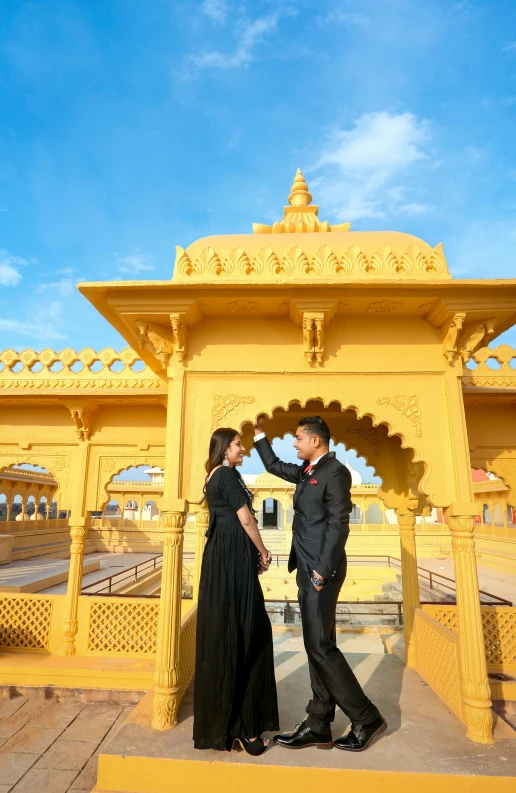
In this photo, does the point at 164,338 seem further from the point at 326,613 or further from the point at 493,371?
the point at 493,371

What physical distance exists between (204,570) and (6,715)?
3.50 m

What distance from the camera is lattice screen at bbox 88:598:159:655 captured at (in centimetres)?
574

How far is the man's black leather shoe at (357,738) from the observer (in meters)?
2.85

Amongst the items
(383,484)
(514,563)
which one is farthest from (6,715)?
(514,563)

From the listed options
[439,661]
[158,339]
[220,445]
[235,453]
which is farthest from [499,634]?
[158,339]

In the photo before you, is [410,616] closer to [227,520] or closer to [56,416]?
[227,520]

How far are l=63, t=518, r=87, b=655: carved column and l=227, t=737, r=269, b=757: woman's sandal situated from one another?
11.8 feet

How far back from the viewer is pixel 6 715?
456cm

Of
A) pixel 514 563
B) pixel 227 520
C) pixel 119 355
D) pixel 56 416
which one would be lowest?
pixel 514 563

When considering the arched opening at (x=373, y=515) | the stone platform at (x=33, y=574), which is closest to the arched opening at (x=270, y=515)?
the arched opening at (x=373, y=515)

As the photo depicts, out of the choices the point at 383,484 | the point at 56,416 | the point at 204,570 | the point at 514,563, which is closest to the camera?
the point at 204,570

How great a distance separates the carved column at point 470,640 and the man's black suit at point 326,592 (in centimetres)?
88

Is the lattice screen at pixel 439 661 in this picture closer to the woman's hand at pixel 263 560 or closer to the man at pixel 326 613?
the man at pixel 326 613

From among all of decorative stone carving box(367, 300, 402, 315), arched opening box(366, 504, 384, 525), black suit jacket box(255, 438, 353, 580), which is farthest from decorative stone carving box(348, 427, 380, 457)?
arched opening box(366, 504, 384, 525)
